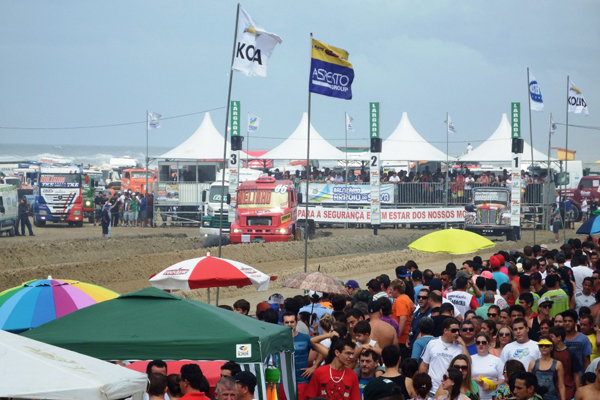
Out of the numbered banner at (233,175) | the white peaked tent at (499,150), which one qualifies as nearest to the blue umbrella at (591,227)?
the numbered banner at (233,175)

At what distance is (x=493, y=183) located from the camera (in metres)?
40.4

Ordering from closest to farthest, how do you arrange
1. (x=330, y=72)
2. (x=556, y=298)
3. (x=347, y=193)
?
(x=556, y=298)
(x=330, y=72)
(x=347, y=193)

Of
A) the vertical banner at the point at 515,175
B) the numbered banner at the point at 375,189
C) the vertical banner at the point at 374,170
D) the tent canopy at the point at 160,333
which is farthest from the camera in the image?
the numbered banner at the point at 375,189

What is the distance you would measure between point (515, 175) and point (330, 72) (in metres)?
17.6

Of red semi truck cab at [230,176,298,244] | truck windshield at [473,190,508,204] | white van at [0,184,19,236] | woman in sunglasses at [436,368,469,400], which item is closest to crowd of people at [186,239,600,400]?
woman in sunglasses at [436,368,469,400]

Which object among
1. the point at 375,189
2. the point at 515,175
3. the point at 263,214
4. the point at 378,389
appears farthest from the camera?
the point at 375,189

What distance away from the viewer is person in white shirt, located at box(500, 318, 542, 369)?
906cm

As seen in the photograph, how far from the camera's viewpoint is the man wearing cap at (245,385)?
7.16 m

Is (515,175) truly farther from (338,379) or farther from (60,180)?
(338,379)

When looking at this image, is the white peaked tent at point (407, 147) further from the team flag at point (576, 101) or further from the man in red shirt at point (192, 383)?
the man in red shirt at point (192, 383)

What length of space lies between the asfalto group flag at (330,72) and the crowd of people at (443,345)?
24.1ft

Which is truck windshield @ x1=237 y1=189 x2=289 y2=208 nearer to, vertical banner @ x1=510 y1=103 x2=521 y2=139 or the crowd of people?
vertical banner @ x1=510 y1=103 x2=521 y2=139

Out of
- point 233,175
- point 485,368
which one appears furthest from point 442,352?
point 233,175

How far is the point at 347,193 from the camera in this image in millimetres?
40406
